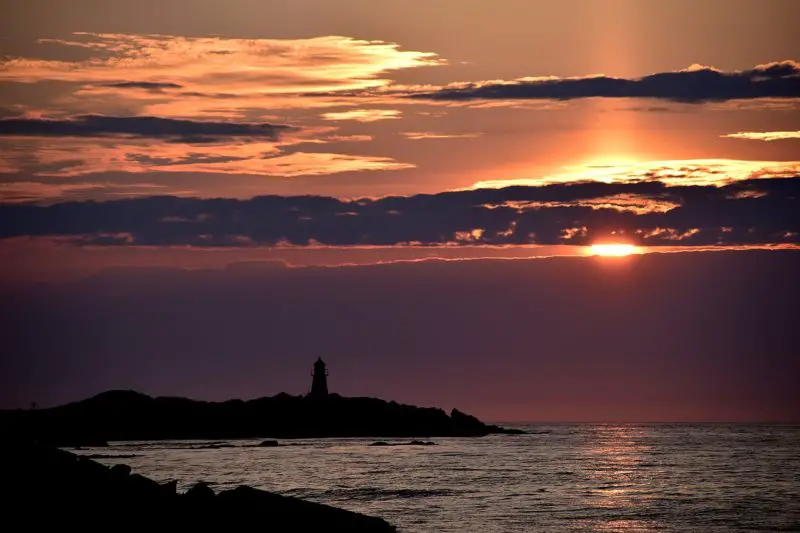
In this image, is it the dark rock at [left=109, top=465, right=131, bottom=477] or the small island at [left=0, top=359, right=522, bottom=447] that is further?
the small island at [left=0, top=359, right=522, bottom=447]

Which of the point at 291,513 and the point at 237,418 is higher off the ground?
the point at 237,418

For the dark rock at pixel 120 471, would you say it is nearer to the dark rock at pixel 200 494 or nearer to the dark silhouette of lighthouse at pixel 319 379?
the dark rock at pixel 200 494

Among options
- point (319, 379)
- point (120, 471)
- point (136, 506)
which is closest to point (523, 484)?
point (120, 471)

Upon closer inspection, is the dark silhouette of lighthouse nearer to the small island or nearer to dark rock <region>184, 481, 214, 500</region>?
the small island

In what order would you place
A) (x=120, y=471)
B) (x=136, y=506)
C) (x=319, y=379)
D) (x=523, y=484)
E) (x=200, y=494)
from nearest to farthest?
(x=136, y=506)
(x=200, y=494)
(x=120, y=471)
(x=523, y=484)
(x=319, y=379)

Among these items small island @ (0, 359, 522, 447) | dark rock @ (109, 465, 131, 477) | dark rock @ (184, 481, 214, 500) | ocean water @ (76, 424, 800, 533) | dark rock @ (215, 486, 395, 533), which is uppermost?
→ small island @ (0, 359, 522, 447)

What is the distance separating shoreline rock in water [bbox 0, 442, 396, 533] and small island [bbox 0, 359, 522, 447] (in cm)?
12886

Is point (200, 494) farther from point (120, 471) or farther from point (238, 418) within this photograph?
point (238, 418)

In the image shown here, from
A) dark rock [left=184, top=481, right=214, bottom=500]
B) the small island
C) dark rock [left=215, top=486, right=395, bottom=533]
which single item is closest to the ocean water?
dark rock [left=215, top=486, right=395, bottom=533]

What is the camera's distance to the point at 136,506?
44.8m

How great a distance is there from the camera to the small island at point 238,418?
18112 centimetres

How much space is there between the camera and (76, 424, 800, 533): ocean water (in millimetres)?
59656

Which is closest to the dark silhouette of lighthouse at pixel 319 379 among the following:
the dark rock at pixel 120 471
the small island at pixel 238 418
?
the small island at pixel 238 418

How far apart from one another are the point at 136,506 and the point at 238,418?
471 feet
